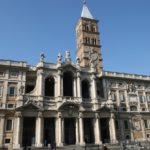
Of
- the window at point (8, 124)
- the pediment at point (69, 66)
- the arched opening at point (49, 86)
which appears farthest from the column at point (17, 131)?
the pediment at point (69, 66)

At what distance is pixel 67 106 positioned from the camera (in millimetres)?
41781

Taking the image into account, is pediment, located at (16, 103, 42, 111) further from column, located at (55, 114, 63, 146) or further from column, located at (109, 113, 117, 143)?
column, located at (109, 113, 117, 143)

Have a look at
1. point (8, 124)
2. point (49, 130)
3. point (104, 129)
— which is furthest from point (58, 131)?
point (104, 129)

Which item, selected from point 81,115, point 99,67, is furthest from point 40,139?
point 99,67

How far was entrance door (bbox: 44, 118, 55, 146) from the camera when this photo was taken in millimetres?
41638

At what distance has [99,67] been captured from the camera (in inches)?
2277

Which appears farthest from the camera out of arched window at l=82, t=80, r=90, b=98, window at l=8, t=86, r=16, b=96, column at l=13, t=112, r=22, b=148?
arched window at l=82, t=80, r=90, b=98

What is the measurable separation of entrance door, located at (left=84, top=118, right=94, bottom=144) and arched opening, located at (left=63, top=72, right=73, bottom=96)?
23.3ft

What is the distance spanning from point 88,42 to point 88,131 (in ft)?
92.0

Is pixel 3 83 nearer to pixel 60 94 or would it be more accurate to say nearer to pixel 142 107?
pixel 60 94

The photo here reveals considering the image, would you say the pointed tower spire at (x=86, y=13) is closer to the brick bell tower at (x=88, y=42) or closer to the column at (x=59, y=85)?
the brick bell tower at (x=88, y=42)

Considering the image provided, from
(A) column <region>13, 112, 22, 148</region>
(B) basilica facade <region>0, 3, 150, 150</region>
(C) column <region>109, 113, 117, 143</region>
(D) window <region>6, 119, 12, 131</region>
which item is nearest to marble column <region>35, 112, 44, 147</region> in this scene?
(B) basilica facade <region>0, 3, 150, 150</region>

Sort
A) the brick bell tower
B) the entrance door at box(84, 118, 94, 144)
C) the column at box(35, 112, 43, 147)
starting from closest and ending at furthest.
A: the column at box(35, 112, 43, 147)
the entrance door at box(84, 118, 94, 144)
the brick bell tower

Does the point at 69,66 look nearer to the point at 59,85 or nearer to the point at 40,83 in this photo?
the point at 59,85
